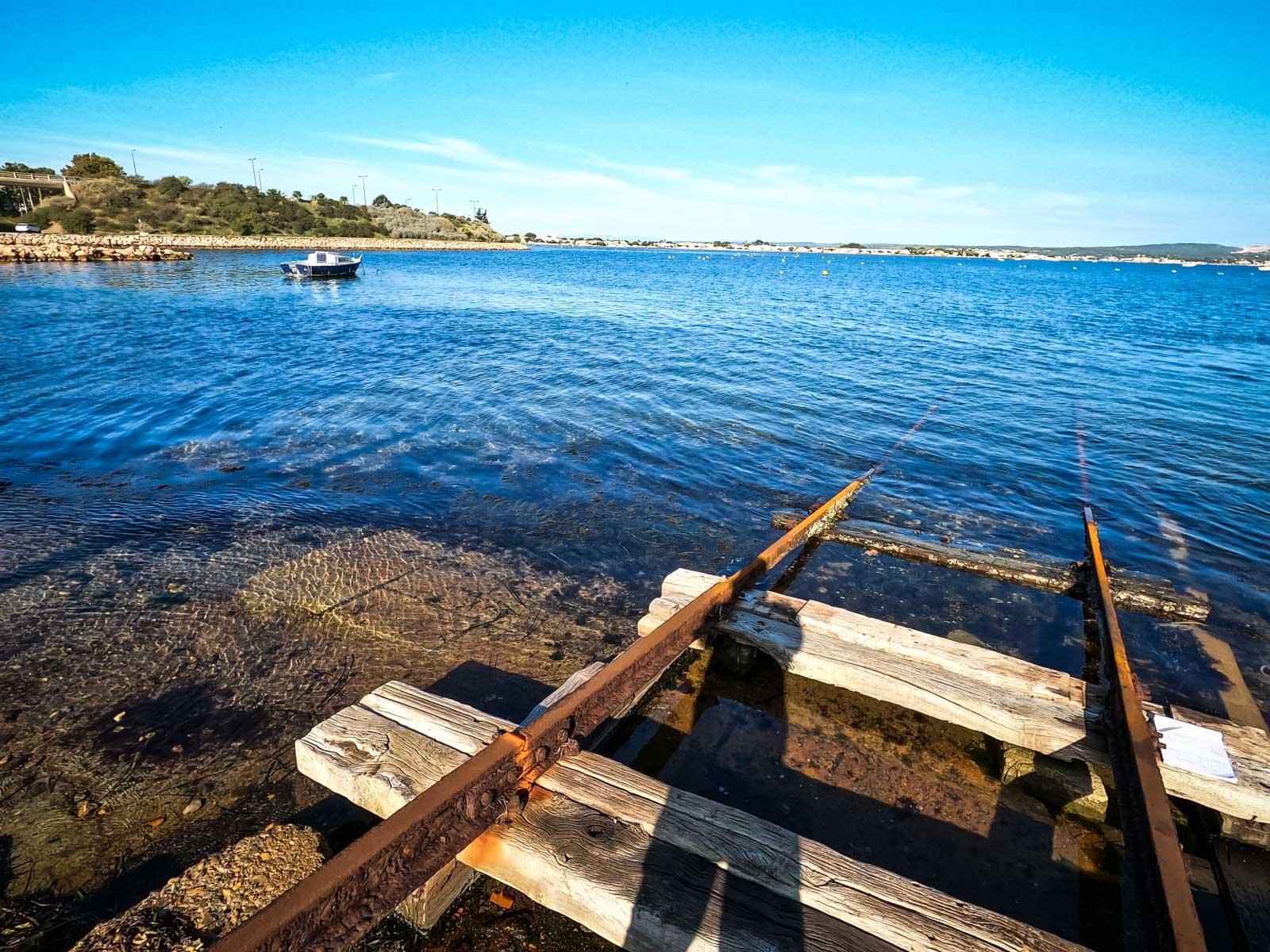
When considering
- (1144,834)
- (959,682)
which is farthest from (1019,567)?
(1144,834)

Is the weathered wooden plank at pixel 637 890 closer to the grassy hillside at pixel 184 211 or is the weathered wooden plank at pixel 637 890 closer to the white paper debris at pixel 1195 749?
the white paper debris at pixel 1195 749

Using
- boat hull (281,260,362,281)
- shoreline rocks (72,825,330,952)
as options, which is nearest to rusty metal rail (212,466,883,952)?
shoreline rocks (72,825,330,952)

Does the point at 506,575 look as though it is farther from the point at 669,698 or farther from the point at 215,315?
the point at 215,315

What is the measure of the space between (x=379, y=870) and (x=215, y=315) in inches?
1351

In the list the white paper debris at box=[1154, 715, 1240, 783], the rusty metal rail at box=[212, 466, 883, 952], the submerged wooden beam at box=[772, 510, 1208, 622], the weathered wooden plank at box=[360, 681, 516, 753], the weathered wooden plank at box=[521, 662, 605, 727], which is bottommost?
the submerged wooden beam at box=[772, 510, 1208, 622]

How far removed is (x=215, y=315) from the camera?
29422 mm

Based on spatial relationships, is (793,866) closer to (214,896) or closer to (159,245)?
(214,896)

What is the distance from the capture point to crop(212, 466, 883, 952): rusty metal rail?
213 cm

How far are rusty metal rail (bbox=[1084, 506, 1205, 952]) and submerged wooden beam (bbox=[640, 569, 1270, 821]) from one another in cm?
18

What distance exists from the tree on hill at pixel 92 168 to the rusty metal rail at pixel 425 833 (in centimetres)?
14918

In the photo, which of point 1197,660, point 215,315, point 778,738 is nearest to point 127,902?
point 778,738

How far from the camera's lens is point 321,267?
50656 millimetres

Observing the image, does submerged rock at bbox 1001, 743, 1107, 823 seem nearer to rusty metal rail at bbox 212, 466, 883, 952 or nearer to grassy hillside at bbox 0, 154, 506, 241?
rusty metal rail at bbox 212, 466, 883, 952

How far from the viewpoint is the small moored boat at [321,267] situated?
→ 49531 millimetres
